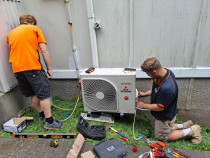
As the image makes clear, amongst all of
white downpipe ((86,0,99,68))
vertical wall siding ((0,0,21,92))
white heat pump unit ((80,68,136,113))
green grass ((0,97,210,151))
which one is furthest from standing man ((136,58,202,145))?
vertical wall siding ((0,0,21,92))

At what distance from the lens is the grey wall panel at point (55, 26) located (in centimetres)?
288

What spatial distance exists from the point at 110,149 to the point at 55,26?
93.5 inches

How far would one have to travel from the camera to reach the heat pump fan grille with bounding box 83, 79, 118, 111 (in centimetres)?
249

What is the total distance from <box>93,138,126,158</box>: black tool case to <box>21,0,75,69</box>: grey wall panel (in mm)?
1703

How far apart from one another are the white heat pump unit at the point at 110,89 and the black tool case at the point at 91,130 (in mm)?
289

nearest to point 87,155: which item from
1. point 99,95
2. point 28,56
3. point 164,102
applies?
point 99,95

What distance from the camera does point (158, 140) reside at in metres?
2.48

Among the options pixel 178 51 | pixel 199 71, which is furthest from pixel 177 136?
pixel 178 51

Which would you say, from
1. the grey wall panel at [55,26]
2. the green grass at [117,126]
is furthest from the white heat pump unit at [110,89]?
the grey wall panel at [55,26]

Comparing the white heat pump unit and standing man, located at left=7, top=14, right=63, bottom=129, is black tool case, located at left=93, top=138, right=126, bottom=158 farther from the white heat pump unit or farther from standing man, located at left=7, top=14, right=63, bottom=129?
standing man, located at left=7, top=14, right=63, bottom=129

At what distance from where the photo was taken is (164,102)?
7.16ft

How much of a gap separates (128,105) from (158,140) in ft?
2.33

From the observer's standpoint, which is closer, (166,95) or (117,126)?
(166,95)

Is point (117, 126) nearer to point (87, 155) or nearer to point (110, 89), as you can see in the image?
point (110, 89)
